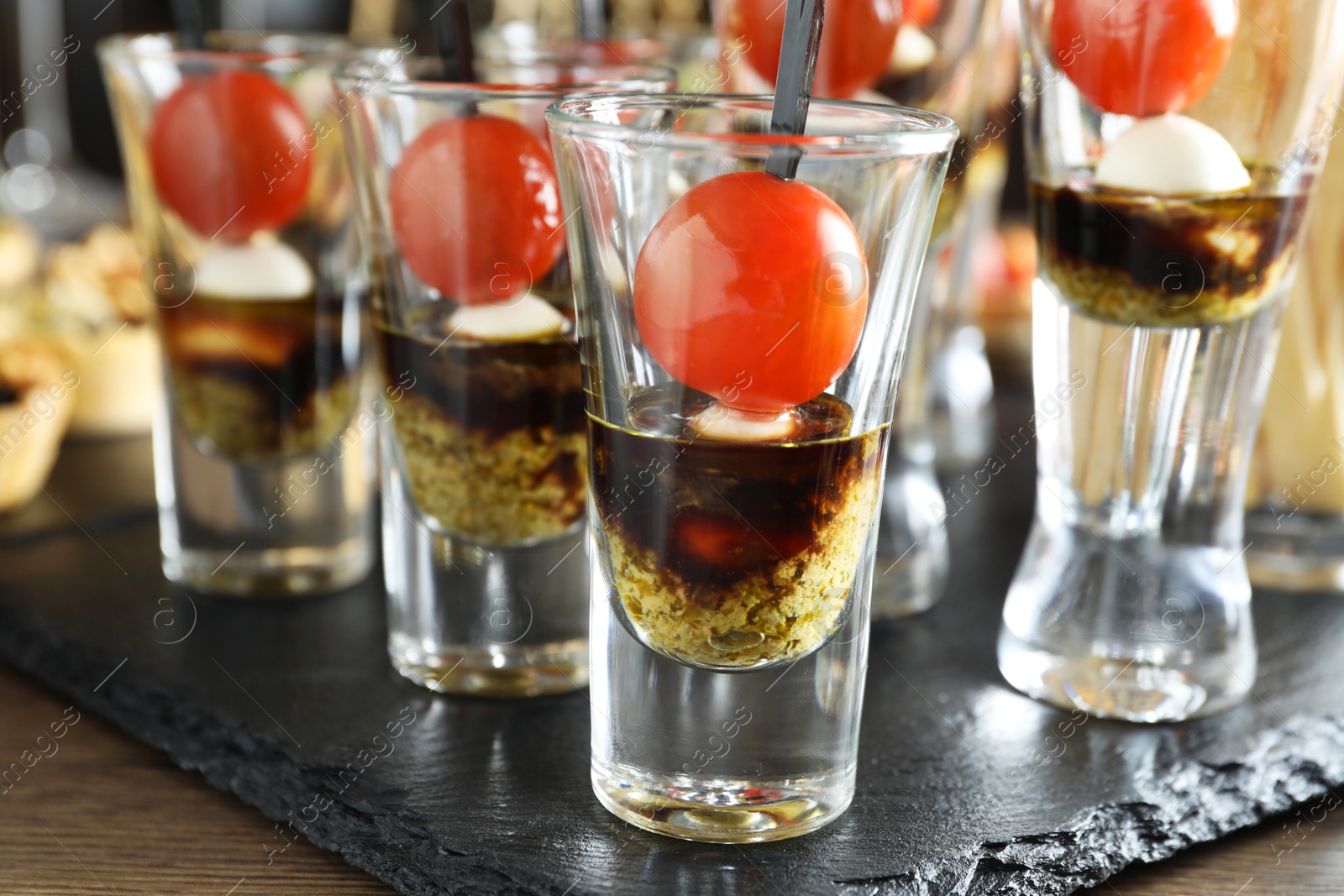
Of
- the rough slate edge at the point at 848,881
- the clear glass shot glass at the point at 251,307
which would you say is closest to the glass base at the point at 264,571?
the clear glass shot glass at the point at 251,307

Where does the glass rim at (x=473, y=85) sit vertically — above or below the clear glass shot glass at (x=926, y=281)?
above

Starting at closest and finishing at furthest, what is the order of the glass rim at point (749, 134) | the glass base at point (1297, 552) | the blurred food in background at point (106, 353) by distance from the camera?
1. the glass rim at point (749, 134)
2. the glass base at point (1297, 552)
3. the blurred food in background at point (106, 353)

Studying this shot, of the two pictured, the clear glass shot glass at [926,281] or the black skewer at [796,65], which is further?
the clear glass shot glass at [926,281]

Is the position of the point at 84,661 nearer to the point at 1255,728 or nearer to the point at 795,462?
the point at 795,462

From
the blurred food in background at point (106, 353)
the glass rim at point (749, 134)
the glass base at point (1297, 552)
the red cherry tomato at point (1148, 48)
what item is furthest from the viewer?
the blurred food in background at point (106, 353)

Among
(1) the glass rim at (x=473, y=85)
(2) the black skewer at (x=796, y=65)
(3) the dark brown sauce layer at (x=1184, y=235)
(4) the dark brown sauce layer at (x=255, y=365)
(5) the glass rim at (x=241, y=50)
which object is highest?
(2) the black skewer at (x=796, y=65)

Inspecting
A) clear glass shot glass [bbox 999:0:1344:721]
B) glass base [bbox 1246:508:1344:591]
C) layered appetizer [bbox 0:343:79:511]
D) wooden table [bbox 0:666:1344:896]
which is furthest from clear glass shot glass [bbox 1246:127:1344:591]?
layered appetizer [bbox 0:343:79:511]

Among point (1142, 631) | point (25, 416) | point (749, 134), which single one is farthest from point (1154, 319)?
point (25, 416)

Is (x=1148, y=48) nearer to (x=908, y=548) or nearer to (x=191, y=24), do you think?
(x=908, y=548)

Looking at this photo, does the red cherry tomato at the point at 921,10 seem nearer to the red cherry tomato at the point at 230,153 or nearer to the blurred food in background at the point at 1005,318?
the red cherry tomato at the point at 230,153
